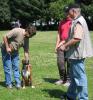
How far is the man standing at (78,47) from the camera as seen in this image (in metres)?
8.58

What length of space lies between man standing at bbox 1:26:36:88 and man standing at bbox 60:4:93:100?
1485mm

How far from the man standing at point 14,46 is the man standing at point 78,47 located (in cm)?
149

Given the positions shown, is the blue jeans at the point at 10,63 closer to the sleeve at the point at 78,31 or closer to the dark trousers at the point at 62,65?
the dark trousers at the point at 62,65

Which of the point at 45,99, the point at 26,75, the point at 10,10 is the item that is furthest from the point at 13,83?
the point at 10,10

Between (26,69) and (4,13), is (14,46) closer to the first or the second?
(26,69)

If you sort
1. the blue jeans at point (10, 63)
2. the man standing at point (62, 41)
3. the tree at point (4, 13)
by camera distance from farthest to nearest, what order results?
the tree at point (4, 13)
the man standing at point (62, 41)
the blue jeans at point (10, 63)

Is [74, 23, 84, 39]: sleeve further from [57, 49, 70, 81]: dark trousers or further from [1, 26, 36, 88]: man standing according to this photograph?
[57, 49, 70, 81]: dark trousers

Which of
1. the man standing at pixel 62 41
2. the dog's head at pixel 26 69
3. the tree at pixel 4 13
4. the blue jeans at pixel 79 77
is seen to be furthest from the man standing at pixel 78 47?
the tree at pixel 4 13

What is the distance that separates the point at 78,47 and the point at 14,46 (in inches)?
89.4

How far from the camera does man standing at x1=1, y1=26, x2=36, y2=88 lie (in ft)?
33.6

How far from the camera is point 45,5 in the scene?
67.2 m

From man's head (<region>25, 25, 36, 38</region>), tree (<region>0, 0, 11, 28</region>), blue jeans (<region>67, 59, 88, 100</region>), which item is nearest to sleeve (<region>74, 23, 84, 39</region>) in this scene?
blue jeans (<region>67, 59, 88, 100</region>)

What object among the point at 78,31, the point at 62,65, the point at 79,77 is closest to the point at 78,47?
the point at 78,31

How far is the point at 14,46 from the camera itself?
1040cm
